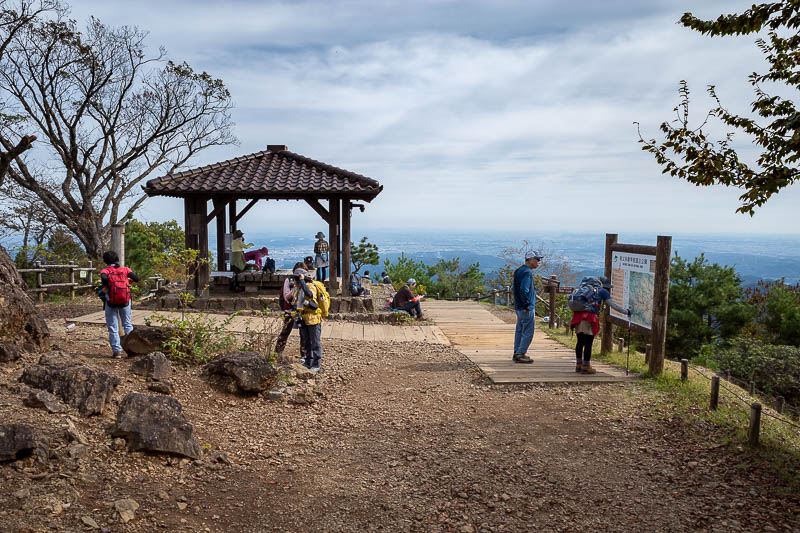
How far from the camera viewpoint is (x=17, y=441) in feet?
13.0

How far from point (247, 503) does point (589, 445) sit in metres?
3.29

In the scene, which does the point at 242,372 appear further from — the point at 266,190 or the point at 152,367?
the point at 266,190

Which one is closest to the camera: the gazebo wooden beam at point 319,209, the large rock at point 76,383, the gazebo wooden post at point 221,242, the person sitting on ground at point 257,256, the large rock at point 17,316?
the large rock at point 76,383

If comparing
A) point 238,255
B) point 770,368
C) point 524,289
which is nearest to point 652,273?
point 524,289

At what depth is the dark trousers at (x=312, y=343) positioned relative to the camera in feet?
24.8

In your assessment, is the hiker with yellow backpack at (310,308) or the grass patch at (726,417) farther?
the hiker with yellow backpack at (310,308)

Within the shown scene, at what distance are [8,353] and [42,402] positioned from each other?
1443 millimetres

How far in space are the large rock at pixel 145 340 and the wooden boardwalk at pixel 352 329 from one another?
3040 mm

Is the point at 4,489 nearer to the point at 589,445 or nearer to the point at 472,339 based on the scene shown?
the point at 589,445

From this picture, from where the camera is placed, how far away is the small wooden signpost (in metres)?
7.65

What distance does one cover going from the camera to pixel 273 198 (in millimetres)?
13742

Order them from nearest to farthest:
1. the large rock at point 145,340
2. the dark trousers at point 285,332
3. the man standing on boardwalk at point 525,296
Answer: the large rock at point 145,340, the dark trousers at point 285,332, the man standing on boardwalk at point 525,296

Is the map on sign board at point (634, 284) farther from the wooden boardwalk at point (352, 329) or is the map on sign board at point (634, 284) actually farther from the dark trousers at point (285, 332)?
the dark trousers at point (285, 332)

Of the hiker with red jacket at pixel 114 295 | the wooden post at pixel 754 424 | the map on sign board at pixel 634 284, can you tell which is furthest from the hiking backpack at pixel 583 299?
the hiker with red jacket at pixel 114 295
